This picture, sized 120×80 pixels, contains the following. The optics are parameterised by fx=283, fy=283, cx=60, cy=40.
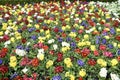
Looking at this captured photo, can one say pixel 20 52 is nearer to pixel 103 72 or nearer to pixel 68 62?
pixel 68 62

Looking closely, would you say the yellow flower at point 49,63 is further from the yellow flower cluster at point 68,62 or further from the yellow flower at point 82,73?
the yellow flower at point 82,73

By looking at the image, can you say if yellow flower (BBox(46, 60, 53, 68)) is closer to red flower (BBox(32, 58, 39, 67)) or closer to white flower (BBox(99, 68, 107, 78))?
red flower (BBox(32, 58, 39, 67))

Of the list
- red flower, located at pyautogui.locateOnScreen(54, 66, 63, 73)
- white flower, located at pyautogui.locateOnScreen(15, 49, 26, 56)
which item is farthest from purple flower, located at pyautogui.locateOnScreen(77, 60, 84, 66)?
white flower, located at pyautogui.locateOnScreen(15, 49, 26, 56)

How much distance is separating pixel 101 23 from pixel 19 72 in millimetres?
2707

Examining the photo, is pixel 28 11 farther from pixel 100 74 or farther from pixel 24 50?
pixel 100 74

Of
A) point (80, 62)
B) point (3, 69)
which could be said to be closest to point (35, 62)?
point (3, 69)

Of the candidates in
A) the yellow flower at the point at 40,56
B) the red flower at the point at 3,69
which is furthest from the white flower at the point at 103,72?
the red flower at the point at 3,69

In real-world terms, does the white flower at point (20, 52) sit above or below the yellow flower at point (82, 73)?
above

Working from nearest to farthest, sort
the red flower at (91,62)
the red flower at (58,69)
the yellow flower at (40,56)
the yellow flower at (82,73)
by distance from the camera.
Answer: the yellow flower at (82,73) < the red flower at (58,69) < the red flower at (91,62) < the yellow flower at (40,56)

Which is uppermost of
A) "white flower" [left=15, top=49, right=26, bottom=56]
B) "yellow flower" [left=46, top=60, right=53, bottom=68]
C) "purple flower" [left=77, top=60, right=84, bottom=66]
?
"white flower" [left=15, top=49, right=26, bottom=56]

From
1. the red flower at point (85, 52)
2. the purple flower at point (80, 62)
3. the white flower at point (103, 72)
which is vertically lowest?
the white flower at point (103, 72)

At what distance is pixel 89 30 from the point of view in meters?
6.30

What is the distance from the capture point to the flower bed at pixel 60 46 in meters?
4.89

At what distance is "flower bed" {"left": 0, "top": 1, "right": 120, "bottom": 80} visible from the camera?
4.89 m
